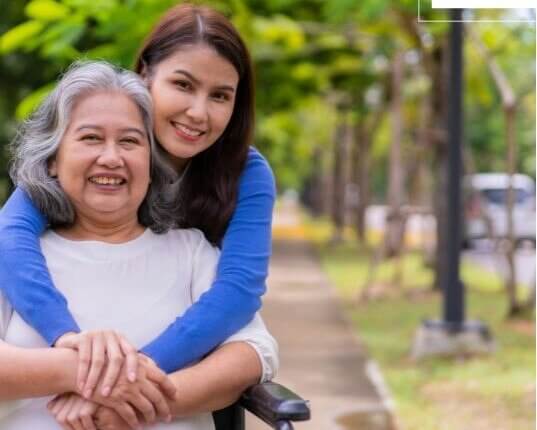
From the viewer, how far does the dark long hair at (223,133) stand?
2.82 metres

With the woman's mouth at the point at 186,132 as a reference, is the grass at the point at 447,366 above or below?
below

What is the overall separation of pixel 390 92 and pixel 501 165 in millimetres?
34596

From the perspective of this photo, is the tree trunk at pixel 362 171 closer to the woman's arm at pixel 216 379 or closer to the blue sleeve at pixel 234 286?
the blue sleeve at pixel 234 286

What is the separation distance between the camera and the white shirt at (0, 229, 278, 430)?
2654 mm

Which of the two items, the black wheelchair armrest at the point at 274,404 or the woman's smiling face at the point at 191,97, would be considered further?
the woman's smiling face at the point at 191,97

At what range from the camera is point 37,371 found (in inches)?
98.3

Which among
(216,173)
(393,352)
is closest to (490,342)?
(393,352)

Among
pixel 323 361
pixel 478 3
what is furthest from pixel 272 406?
pixel 323 361

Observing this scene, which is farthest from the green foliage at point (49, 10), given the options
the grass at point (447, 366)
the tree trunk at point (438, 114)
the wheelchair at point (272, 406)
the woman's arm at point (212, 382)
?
the tree trunk at point (438, 114)

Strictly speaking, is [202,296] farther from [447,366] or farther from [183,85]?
[447,366]

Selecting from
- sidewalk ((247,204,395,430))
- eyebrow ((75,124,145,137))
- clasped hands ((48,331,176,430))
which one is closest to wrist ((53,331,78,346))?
clasped hands ((48,331,176,430))

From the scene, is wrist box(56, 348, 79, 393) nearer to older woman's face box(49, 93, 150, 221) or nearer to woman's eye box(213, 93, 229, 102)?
older woman's face box(49, 93, 150, 221)

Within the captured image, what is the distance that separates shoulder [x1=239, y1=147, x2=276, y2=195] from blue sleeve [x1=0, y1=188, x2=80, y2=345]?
0.54 metres

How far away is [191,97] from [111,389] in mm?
755
